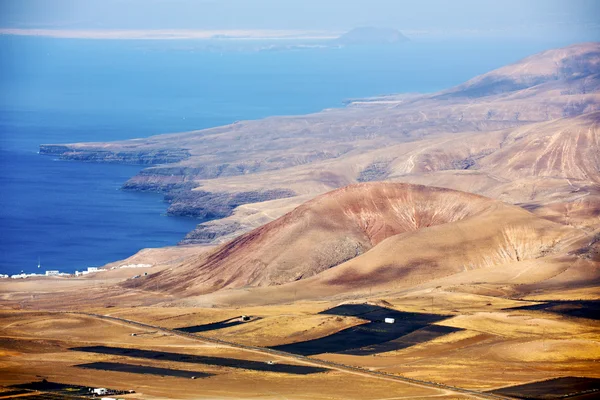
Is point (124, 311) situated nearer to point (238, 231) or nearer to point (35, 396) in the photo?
point (35, 396)

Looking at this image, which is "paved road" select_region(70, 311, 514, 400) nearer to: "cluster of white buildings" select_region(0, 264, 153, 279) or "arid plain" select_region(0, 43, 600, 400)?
"arid plain" select_region(0, 43, 600, 400)

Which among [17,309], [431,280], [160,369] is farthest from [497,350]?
[17,309]

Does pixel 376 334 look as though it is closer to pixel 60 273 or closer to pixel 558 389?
pixel 558 389

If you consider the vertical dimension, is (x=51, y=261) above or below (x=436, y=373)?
above

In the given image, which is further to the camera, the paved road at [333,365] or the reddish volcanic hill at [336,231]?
the reddish volcanic hill at [336,231]

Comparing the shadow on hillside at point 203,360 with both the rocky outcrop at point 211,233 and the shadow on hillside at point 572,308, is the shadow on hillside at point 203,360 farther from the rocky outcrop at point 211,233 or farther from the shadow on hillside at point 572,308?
the rocky outcrop at point 211,233

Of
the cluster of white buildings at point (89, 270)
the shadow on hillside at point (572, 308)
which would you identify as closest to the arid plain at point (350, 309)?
the shadow on hillside at point (572, 308)

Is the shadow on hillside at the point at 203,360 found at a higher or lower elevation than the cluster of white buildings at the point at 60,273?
lower

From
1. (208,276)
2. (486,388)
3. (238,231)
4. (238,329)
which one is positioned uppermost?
(238,231)

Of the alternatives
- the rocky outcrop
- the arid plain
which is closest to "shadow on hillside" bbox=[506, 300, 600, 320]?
the arid plain
